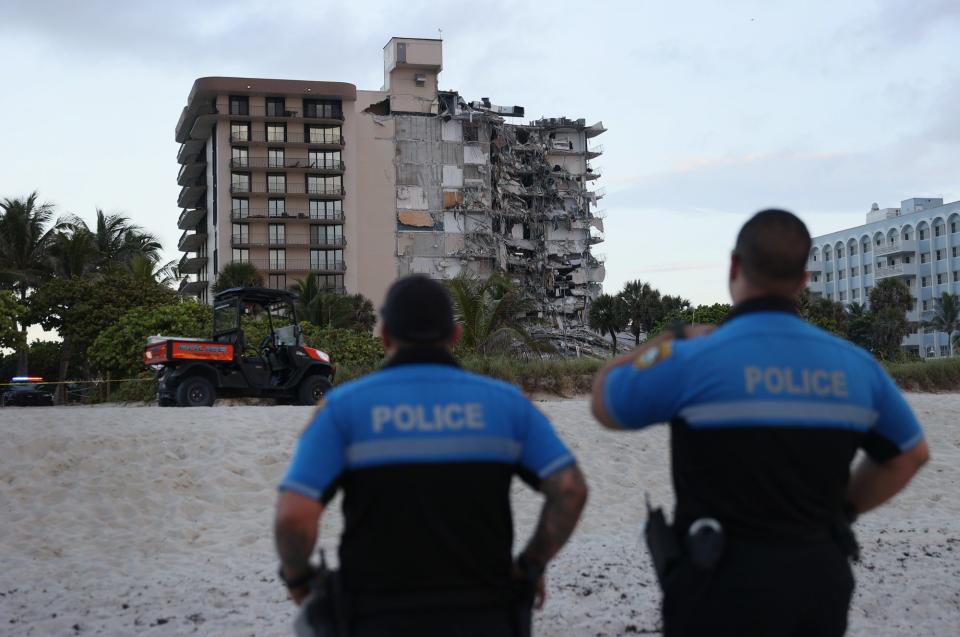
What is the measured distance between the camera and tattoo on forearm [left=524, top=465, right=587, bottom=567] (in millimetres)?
2769

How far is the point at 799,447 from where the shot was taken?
8.72 feet

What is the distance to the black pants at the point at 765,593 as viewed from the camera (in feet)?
8.59

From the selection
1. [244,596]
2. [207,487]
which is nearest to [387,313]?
[244,596]

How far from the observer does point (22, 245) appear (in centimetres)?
5019

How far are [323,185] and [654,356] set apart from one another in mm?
78221

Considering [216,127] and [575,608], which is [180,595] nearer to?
[575,608]

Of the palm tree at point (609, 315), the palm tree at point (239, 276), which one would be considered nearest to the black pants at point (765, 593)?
the palm tree at point (239, 276)

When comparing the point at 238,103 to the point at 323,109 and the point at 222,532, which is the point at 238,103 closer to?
the point at 323,109

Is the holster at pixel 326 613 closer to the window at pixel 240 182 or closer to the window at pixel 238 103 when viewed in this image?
the window at pixel 240 182

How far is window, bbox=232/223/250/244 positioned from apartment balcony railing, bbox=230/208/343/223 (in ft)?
2.26

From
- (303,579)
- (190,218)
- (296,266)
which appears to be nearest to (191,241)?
(190,218)

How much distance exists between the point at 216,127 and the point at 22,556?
238 ft

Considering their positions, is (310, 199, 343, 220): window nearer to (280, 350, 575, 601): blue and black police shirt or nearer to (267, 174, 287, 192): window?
(267, 174, 287, 192): window

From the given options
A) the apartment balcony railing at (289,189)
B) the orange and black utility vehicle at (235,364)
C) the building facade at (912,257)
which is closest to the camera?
the orange and black utility vehicle at (235,364)
